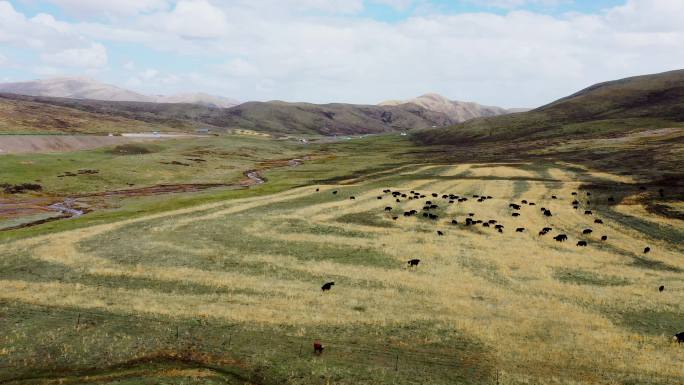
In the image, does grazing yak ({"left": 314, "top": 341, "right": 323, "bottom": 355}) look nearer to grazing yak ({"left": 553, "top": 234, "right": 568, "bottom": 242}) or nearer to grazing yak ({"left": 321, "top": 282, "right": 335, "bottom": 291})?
grazing yak ({"left": 321, "top": 282, "right": 335, "bottom": 291})

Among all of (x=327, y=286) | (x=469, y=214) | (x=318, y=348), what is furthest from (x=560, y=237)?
(x=318, y=348)

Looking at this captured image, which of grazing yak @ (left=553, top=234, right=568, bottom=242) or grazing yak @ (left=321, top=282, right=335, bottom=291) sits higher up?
grazing yak @ (left=553, top=234, right=568, bottom=242)

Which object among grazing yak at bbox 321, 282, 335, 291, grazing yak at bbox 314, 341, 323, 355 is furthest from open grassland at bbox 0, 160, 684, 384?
grazing yak at bbox 321, 282, 335, 291

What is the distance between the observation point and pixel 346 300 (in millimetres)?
34000

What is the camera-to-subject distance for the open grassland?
24.2m

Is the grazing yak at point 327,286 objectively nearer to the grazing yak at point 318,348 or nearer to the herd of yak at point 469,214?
the herd of yak at point 469,214

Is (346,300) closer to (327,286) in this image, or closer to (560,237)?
(327,286)

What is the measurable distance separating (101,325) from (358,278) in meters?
19.4

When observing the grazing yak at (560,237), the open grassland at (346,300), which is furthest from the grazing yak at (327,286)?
the grazing yak at (560,237)

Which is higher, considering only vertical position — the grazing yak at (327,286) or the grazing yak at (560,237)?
the grazing yak at (560,237)

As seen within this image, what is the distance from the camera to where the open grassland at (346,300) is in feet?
79.4

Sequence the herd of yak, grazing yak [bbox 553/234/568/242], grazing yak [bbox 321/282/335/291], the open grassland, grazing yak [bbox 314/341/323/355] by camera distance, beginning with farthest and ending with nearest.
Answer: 1. grazing yak [bbox 553/234/568/242]
2. the herd of yak
3. grazing yak [bbox 321/282/335/291]
4. grazing yak [bbox 314/341/323/355]
5. the open grassland

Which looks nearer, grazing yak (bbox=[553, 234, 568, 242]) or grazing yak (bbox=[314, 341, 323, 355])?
grazing yak (bbox=[314, 341, 323, 355])

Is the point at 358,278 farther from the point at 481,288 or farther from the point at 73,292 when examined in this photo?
the point at 73,292
